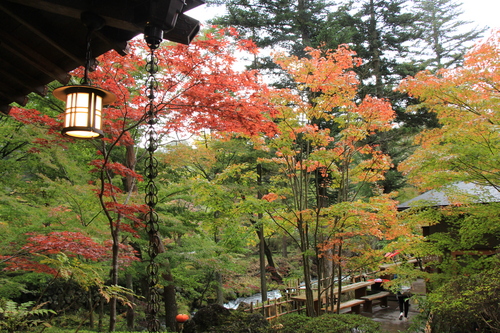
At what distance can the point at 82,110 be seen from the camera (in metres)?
2.50

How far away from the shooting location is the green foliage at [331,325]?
5.94 meters

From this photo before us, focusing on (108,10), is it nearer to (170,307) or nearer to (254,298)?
(170,307)

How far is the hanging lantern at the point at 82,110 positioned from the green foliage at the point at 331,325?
5057 millimetres

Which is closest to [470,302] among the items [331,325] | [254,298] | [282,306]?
[331,325]

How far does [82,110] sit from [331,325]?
554 cm

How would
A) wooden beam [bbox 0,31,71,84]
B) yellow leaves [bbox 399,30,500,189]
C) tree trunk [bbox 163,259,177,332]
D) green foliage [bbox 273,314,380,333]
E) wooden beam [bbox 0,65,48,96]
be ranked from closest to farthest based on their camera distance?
wooden beam [bbox 0,31,71,84] < wooden beam [bbox 0,65,48,96] < yellow leaves [bbox 399,30,500,189] < green foliage [bbox 273,314,380,333] < tree trunk [bbox 163,259,177,332]

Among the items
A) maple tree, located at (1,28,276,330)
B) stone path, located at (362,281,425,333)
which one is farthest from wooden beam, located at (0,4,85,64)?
stone path, located at (362,281,425,333)

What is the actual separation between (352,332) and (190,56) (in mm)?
5676

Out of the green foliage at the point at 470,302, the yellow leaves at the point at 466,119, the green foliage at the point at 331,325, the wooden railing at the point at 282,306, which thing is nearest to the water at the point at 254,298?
the wooden railing at the point at 282,306

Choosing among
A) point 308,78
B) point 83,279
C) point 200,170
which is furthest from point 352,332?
point 200,170

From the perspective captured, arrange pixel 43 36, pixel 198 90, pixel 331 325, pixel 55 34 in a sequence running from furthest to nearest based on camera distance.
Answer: pixel 331 325
pixel 198 90
pixel 55 34
pixel 43 36

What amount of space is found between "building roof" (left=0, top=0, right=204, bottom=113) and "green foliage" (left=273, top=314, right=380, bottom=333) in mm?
5348

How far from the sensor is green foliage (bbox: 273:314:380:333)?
5941 millimetres

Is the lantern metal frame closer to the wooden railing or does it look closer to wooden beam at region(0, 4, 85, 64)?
wooden beam at region(0, 4, 85, 64)
